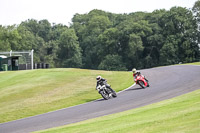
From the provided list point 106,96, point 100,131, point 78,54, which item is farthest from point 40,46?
point 100,131

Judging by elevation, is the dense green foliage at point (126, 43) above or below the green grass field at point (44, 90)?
above

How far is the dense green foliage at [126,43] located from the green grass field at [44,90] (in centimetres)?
4889

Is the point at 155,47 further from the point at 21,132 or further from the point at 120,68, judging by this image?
the point at 21,132

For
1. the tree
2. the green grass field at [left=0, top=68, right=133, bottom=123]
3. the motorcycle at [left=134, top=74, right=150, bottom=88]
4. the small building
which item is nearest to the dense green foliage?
the tree

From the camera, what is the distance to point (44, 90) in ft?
92.5

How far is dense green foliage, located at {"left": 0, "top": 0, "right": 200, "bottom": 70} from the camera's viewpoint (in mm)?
84188

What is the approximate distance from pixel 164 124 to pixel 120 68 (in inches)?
3245

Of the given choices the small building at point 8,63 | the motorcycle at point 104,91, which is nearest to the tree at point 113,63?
the small building at point 8,63

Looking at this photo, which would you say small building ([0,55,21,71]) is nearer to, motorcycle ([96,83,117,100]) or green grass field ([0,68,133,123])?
green grass field ([0,68,133,123])

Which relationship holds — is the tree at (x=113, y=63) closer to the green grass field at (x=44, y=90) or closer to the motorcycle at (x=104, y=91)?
the green grass field at (x=44, y=90)

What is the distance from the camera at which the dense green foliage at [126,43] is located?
8419 centimetres

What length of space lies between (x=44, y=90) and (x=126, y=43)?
67.8 m

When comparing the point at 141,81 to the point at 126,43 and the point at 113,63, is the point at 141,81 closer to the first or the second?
the point at 113,63

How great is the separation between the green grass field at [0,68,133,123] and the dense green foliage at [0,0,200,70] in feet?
160
